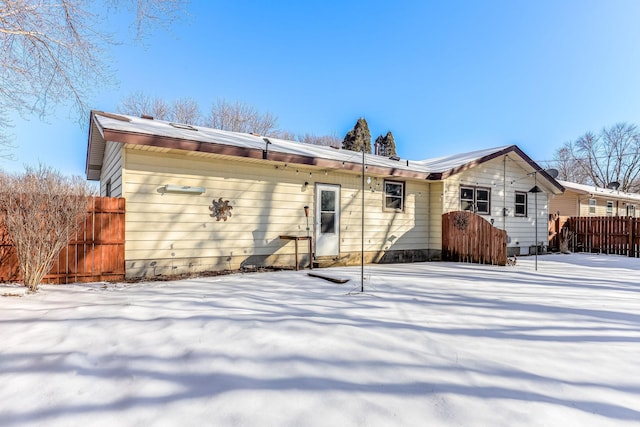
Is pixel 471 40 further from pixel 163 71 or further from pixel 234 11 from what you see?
pixel 163 71

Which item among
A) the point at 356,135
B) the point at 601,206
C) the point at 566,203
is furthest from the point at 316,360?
the point at 356,135

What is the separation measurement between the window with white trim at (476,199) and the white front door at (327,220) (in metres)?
4.56

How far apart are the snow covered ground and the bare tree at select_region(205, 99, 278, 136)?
2176 centimetres

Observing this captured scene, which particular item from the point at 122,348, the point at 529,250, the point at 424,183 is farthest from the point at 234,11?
the point at 529,250

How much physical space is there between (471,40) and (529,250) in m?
8.21

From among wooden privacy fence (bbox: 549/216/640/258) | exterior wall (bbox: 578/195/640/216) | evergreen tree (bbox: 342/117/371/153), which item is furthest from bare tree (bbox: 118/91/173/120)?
exterior wall (bbox: 578/195/640/216)

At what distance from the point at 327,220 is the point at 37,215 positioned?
5.70 meters

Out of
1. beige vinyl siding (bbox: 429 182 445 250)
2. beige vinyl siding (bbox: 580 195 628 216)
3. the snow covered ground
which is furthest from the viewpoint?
beige vinyl siding (bbox: 580 195 628 216)

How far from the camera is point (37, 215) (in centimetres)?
473

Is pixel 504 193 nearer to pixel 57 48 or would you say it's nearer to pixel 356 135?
pixel 57 48

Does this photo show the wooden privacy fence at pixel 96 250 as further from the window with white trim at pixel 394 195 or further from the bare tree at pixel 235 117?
the bare tree at pixel 235 117

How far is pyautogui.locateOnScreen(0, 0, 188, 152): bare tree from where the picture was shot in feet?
19.6

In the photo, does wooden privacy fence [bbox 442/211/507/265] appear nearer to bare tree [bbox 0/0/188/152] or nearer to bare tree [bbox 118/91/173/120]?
bare tree [bbox 0/0/188/152]

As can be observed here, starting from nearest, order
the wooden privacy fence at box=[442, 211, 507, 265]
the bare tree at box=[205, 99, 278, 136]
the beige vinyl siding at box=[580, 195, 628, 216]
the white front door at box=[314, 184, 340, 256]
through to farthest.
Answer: the white front door at box=[314, 184, 340, 256]
the wooden privacy fence at box=[442, 211, 507, 265]
the beige vinyl siding at box=[580, 195, 628, 216]
the bare tree at box=[205, 99, 278, 136]
